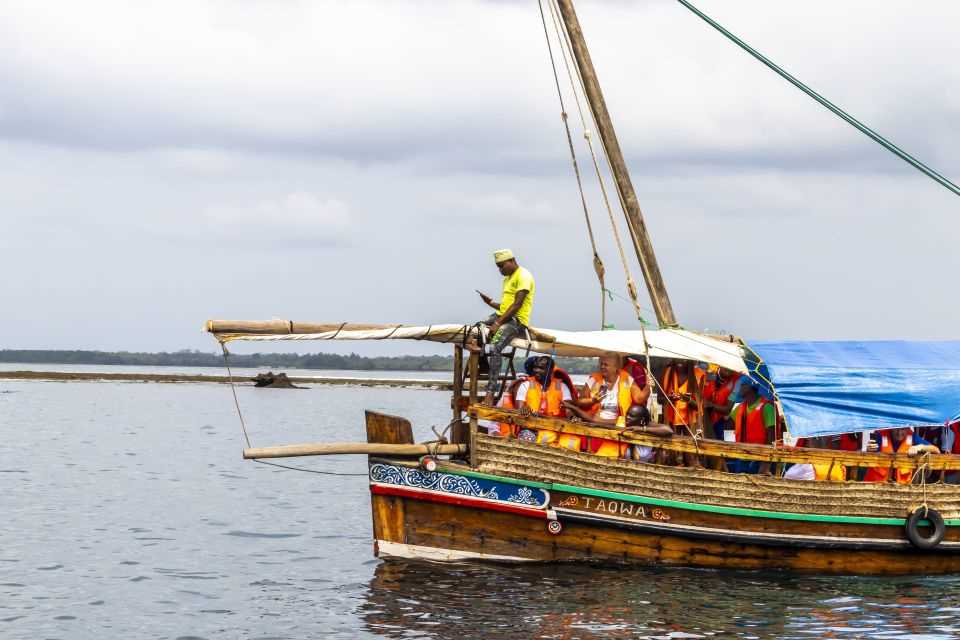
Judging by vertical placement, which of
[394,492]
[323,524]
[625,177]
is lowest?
[323,524]

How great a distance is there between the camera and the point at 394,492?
53.2 feet

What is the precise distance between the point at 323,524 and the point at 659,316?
9.25m

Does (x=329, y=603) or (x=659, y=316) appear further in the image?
(x=659, y=316)

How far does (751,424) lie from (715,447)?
1428 millimetres

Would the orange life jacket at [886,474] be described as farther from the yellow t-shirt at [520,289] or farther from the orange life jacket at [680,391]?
the yellow t-shirt at [520,289]

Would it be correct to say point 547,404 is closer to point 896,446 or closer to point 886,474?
point 886,474

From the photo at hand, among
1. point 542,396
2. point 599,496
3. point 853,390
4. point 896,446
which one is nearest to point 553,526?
point 599,496

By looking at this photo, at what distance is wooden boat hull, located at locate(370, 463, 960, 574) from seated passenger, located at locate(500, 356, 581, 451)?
0.74 meters

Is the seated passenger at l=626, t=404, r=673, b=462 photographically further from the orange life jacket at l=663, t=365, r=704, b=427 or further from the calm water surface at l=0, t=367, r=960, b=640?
the calm water surface at l=0, t=367, r=960, b=640

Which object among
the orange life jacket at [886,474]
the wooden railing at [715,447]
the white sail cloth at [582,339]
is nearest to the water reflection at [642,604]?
the orange life jacket at [886,474]

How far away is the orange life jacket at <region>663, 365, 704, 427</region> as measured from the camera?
1745 centimetres

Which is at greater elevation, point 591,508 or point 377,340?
point 377,340

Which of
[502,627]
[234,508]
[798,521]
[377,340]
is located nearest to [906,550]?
[798,521]

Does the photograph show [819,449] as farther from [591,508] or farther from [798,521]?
[591,508]
